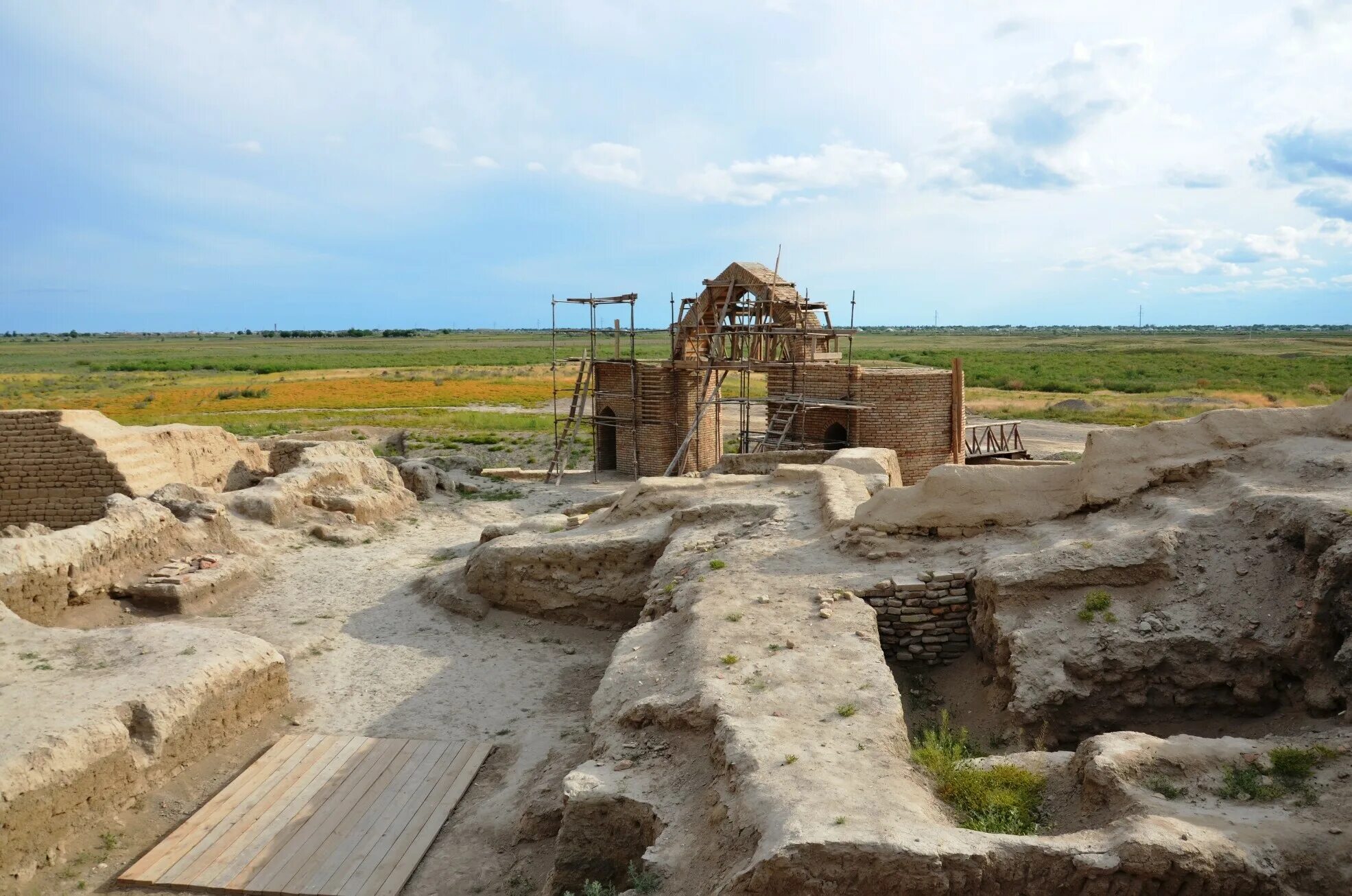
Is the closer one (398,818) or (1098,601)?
(398,818)

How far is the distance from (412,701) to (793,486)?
20.1ft

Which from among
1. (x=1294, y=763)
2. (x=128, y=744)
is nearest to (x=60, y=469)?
(x=128, y=744)

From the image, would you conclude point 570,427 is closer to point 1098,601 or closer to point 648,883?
point 1098,601

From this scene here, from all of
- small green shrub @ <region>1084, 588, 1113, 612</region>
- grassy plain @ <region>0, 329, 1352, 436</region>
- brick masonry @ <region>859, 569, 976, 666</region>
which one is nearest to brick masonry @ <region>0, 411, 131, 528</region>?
brick masonry @ <region>859, 569, 976, 666</region>

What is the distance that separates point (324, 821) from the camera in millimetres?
8008

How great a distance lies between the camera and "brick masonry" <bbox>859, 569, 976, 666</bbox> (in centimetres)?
930

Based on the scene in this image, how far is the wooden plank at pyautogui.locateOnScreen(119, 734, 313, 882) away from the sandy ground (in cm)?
16

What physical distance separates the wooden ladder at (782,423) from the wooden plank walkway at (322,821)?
1419 cm

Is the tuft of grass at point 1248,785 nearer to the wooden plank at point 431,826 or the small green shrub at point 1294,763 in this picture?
the small green shrub at point 1294,763

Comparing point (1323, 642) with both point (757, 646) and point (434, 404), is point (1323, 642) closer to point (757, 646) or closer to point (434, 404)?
point (757, 646)

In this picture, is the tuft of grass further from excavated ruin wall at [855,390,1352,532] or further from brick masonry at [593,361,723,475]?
brick masonry at [593,361,723,475]

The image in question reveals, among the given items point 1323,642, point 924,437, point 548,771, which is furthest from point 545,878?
point 924,437

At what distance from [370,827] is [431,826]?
515mm

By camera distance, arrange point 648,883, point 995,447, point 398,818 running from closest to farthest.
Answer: point 648,883 → point 398,818 → point 995,447
